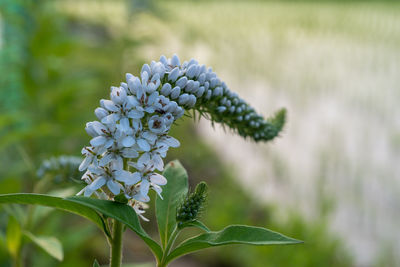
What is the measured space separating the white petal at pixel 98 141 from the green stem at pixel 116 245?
16 cm

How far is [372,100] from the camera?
7.25 metres

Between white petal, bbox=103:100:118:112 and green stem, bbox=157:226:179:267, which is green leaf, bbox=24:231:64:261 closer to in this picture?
green stem, bbox=157:226:179:267

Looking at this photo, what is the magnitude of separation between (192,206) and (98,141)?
0.74ft

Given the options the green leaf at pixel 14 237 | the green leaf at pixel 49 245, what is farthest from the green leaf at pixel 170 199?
the green leaf at pixel 14 237

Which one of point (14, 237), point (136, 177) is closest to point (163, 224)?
point (136, 177)

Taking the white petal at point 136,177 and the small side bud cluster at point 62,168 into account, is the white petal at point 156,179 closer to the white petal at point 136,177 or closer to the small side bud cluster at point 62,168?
the white petal at point 136,177

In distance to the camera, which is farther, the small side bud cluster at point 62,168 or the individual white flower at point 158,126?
the small side bud cluster at point 62,168

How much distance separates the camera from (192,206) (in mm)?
987

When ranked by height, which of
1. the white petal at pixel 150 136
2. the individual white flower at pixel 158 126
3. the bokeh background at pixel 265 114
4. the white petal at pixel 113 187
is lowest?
the white petal at pixel 113 187

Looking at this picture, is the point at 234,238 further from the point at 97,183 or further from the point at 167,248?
the point at 97,183

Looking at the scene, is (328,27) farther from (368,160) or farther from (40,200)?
(40,200)

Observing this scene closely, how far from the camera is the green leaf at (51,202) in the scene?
89cm

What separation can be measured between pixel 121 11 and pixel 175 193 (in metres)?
12.4

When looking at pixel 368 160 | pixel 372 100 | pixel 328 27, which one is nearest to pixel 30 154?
pixel 368 160
